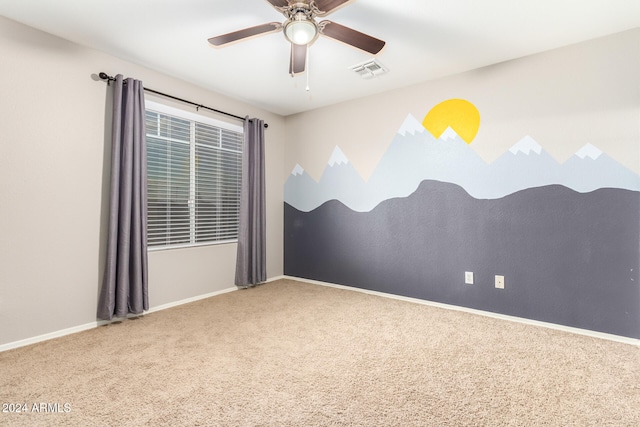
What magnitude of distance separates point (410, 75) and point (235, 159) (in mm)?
2232

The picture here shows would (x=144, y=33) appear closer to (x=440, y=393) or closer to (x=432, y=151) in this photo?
(x=432, y=151)

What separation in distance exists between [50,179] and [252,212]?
6.49 feet

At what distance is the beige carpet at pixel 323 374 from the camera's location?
1.56 metres

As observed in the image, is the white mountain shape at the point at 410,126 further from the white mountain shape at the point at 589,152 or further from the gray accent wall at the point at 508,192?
the white mountain shape at the point at 589,152

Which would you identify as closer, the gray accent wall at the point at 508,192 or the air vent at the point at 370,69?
the gray accent wall at the point at 508,192

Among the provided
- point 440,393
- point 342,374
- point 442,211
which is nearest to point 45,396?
point 342,374

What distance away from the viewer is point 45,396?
171 centimetres

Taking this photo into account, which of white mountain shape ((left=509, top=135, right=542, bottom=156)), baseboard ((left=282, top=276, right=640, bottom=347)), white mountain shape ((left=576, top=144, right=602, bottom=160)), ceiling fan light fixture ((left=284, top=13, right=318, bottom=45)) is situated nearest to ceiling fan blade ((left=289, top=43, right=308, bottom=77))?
ceiling fan light fixture ((left=284, top=13, right=318, bottom=45))

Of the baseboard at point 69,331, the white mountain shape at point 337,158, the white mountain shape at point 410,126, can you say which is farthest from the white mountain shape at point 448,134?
the baseboard at point 69,331

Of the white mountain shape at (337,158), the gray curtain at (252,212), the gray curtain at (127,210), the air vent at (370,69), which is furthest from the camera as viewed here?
the white mountain shape at (337,158)

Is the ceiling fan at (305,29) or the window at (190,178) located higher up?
the ceiling fan at (305,29)

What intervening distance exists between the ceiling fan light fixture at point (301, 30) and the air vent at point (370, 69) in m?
1.06

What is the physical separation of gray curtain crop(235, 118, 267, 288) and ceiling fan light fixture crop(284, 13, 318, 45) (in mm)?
2079

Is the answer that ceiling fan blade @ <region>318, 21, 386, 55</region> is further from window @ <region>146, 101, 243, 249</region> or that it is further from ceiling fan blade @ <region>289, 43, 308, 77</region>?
window @ <region>146, 101, 243, 249</region>
